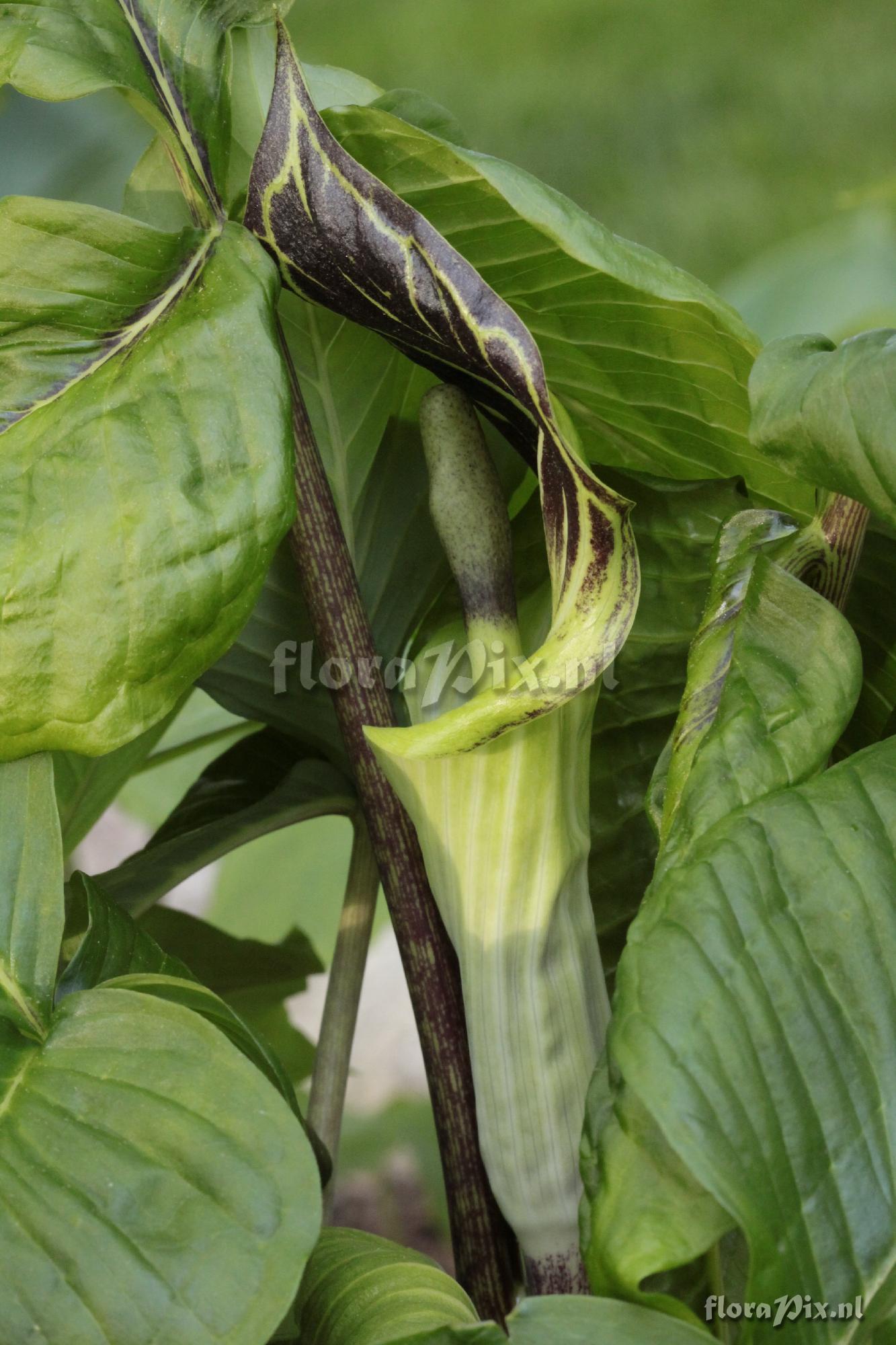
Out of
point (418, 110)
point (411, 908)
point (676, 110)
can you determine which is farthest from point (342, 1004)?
point (676, 110)

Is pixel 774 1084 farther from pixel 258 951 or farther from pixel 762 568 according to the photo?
pixel 258 951

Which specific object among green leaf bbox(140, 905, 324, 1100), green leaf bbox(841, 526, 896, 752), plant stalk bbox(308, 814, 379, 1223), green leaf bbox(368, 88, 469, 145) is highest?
green leaf bbox(368, 88, 469, 145)

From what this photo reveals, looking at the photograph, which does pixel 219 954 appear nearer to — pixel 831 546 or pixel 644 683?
pixel 644 683

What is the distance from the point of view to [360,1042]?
1554 mm

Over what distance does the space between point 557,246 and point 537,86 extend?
1316 millimetres

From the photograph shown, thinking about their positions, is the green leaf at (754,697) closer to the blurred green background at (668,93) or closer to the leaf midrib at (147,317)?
the leaf midrib at (147,317)

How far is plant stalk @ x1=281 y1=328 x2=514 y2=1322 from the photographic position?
0.42 metres

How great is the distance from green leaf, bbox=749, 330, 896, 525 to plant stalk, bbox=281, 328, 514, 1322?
16 centimetres

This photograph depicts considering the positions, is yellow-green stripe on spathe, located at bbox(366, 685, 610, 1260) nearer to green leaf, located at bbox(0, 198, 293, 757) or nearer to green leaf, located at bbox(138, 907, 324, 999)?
green leaf, located at bbox(0, 198, 293, 757)

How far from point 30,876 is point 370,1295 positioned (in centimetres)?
15

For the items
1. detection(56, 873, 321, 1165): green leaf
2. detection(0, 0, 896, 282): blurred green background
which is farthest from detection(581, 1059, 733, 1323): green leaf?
detection(0, 0, 896, 282): blurred green background

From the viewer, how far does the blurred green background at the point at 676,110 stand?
4.79 feet

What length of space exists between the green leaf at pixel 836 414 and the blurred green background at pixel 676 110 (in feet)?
3.58

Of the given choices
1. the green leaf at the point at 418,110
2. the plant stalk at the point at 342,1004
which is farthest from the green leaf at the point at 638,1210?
the green leaf at the point at 418,110
